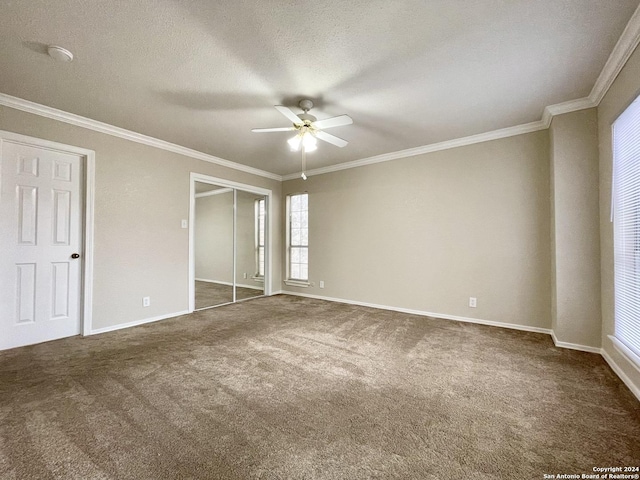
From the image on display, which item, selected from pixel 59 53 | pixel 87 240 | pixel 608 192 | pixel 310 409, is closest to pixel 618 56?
pixel 608 192

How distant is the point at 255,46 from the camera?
1950 millimetres

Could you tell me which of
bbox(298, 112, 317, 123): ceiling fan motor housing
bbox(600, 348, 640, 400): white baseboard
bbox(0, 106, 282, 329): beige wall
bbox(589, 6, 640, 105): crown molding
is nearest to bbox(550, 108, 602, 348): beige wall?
bbox(600, 348, 640, 400): white baseboard

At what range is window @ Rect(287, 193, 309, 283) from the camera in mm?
5500

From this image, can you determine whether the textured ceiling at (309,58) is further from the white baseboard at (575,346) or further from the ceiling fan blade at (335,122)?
the white baseboard at (575,346)

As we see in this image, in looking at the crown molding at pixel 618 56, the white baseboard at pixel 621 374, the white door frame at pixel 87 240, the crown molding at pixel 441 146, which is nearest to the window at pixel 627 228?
the white baseboard at pixel 621 374

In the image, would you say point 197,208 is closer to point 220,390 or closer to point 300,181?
point 300,181

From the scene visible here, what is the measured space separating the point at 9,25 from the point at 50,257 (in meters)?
2.23

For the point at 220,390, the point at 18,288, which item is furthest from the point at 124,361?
the point at 18,288

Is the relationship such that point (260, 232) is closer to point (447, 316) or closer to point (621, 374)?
point (447, 316)

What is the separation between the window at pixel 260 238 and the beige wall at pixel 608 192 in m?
4.98

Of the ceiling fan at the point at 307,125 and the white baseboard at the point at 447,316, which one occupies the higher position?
the ceiling fan at the point at 307,125

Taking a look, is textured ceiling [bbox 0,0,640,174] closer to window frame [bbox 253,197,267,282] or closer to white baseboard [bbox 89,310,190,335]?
window frame [bbox 253,197,267,282]

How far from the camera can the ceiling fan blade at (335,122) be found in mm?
2441

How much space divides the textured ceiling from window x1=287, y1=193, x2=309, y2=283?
2.47 meters
